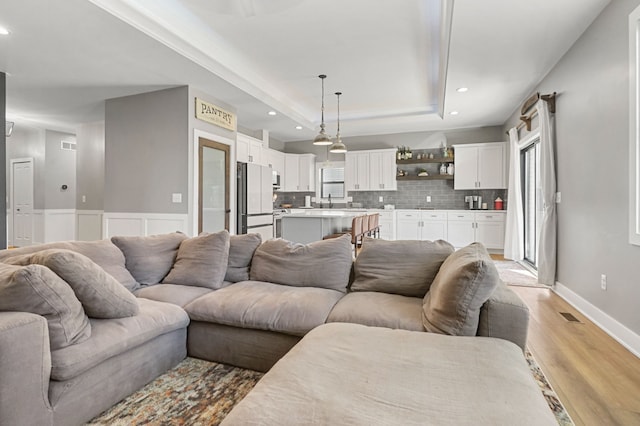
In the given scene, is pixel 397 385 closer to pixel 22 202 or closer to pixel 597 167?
pixel 597 167

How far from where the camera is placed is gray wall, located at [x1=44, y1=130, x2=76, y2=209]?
7.43 metres

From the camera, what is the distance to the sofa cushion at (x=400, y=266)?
2.36m

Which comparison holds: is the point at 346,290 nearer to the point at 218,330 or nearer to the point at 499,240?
the point at 218,330

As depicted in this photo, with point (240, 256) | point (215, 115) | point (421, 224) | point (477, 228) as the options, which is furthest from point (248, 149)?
point (477, 228)

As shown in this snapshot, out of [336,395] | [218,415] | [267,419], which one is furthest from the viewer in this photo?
[218,415]

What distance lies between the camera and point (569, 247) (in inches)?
147

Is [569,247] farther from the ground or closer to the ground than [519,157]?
closer to the ground

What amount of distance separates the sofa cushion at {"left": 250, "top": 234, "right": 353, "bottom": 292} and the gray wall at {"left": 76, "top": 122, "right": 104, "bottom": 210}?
221 inches

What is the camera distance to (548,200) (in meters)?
4.05

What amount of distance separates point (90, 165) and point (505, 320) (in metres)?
7.55

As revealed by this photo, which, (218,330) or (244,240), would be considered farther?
(244,240)

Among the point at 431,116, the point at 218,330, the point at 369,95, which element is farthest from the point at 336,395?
the point at 431,116

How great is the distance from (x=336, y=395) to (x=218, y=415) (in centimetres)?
90

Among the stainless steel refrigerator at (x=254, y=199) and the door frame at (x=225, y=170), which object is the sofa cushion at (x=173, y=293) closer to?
the door frame at (x=225, y=170)
